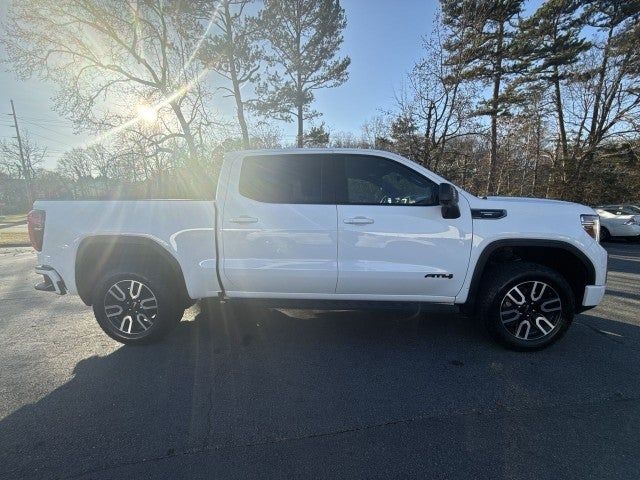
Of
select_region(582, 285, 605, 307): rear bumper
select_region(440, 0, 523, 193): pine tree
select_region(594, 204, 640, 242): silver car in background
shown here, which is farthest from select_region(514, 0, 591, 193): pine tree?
select_region(582, 285, 605, 307): rear bumper

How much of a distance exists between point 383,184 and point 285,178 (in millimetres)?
1044

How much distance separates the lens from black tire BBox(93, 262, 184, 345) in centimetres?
344

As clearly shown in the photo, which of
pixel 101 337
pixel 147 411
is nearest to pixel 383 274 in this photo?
pixel 147 411

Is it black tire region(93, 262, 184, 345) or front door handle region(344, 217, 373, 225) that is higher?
front door handle region(344, 217, 373, 225)

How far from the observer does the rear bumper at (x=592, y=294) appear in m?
3.19

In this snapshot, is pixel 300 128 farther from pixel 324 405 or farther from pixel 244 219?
pixel 324 405

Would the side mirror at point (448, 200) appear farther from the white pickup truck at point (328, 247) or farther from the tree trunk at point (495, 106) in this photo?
the tree trunk at point (495, 106)

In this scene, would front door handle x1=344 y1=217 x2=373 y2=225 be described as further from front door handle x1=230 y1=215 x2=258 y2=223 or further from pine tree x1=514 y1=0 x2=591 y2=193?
pine tree x1=514 y1=0 x2=591 y2=193

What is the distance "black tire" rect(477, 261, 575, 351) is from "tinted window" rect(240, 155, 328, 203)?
6.45 ft

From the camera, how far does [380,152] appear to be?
3.45 m

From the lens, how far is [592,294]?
3197mm

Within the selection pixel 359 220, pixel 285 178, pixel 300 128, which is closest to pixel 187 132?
pixel 300 128

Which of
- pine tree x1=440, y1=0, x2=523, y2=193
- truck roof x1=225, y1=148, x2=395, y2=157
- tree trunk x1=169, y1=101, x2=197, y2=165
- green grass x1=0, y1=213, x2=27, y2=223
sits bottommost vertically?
green grass x1=0, y1=213, x2=27, y2=223

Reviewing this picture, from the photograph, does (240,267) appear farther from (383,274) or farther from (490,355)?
(490,355)
